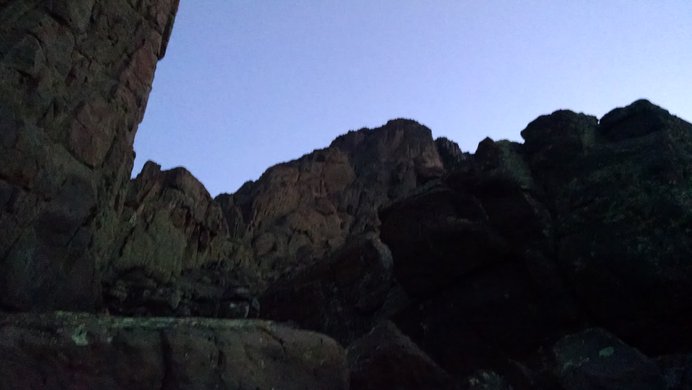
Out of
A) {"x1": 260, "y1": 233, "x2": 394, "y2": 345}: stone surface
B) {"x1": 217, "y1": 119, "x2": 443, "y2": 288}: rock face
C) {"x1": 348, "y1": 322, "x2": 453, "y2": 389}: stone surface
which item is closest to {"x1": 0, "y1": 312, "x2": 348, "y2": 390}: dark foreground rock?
{"x1": 348, "y1": 322, "x2": 453, "y2": 389}: stone surface

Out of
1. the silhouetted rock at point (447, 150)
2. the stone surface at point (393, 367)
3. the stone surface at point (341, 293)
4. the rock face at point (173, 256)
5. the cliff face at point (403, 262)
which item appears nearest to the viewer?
the cliff face at point (403, 262)

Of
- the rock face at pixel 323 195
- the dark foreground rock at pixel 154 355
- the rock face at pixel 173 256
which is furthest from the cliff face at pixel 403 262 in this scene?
the rock face at pixel 323 195

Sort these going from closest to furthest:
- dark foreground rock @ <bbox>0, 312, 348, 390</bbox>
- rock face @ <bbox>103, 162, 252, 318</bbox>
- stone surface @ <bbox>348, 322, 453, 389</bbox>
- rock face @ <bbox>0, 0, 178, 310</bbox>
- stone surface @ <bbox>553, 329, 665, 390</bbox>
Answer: dark foreground rock @ <bbox>0, 312, 348, 390</bbox>, stone surface @ <bbox>553, 329, 665, 390</bbox>, stone surface @ <bbox>348, 322, 453, 389</bbox>, rock face @ <bbox>0, 0, 178, 310</bbox>, rock face @ <bbox>103, 162, 252, 318</bbox>

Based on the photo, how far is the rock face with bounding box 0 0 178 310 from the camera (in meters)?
11.4

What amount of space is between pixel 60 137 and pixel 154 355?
27.7 ft

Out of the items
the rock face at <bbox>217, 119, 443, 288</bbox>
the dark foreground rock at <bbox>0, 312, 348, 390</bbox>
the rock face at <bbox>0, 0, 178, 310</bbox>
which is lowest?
the dark foreground rock at <bbox>0, 312, 348, 390</bbox>

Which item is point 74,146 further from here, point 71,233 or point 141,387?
point 141,387

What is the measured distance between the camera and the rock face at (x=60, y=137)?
1136 cm

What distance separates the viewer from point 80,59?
1452 cm

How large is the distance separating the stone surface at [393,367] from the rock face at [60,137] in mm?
7671

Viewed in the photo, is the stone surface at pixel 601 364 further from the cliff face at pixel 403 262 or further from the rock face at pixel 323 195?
the rock face at pixel 323 195

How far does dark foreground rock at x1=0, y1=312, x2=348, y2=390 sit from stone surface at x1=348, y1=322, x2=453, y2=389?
212 centimetres

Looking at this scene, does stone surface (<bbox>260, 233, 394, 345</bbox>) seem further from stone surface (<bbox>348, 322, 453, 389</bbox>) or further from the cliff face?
stone surface (<bbox>348, 322, 453, 389</bbox>)

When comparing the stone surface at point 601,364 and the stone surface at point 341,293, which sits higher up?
the stone surface at point 341,293
